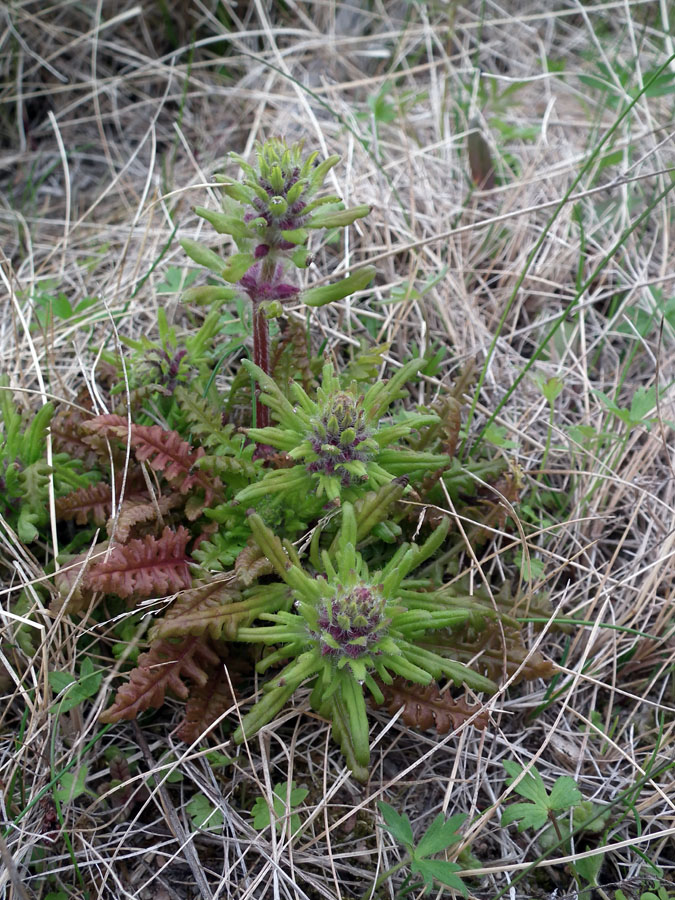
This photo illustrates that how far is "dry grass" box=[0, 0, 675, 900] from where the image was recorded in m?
2.50

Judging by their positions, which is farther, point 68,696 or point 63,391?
point 63,391

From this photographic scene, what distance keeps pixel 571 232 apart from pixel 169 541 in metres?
2.92

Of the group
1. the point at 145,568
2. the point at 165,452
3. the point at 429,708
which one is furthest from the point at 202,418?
the point at 429,708

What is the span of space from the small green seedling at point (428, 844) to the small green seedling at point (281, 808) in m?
0.30

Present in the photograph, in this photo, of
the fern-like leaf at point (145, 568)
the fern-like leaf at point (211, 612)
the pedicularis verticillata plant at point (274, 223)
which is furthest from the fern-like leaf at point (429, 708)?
the pedicularis verticillata plant at point (274, 223)

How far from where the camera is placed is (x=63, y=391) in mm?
3393

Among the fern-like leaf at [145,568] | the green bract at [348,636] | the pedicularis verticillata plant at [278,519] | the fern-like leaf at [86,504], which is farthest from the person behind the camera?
the fern-like leaf at [86,504]

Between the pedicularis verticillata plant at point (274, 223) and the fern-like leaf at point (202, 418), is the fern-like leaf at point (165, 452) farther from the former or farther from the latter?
the pedicularis verticillata plant at point (274, 223)

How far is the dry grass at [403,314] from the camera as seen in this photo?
250 cm

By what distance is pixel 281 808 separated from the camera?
250cm

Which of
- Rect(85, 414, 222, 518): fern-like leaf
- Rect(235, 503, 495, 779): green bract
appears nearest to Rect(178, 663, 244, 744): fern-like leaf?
Rect(235, 503, 495, 779): green bract

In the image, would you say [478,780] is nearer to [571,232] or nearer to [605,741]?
[605,741]

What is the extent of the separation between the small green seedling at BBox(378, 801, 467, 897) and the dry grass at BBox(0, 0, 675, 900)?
0.17 metres

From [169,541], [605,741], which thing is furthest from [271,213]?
[605,741]
